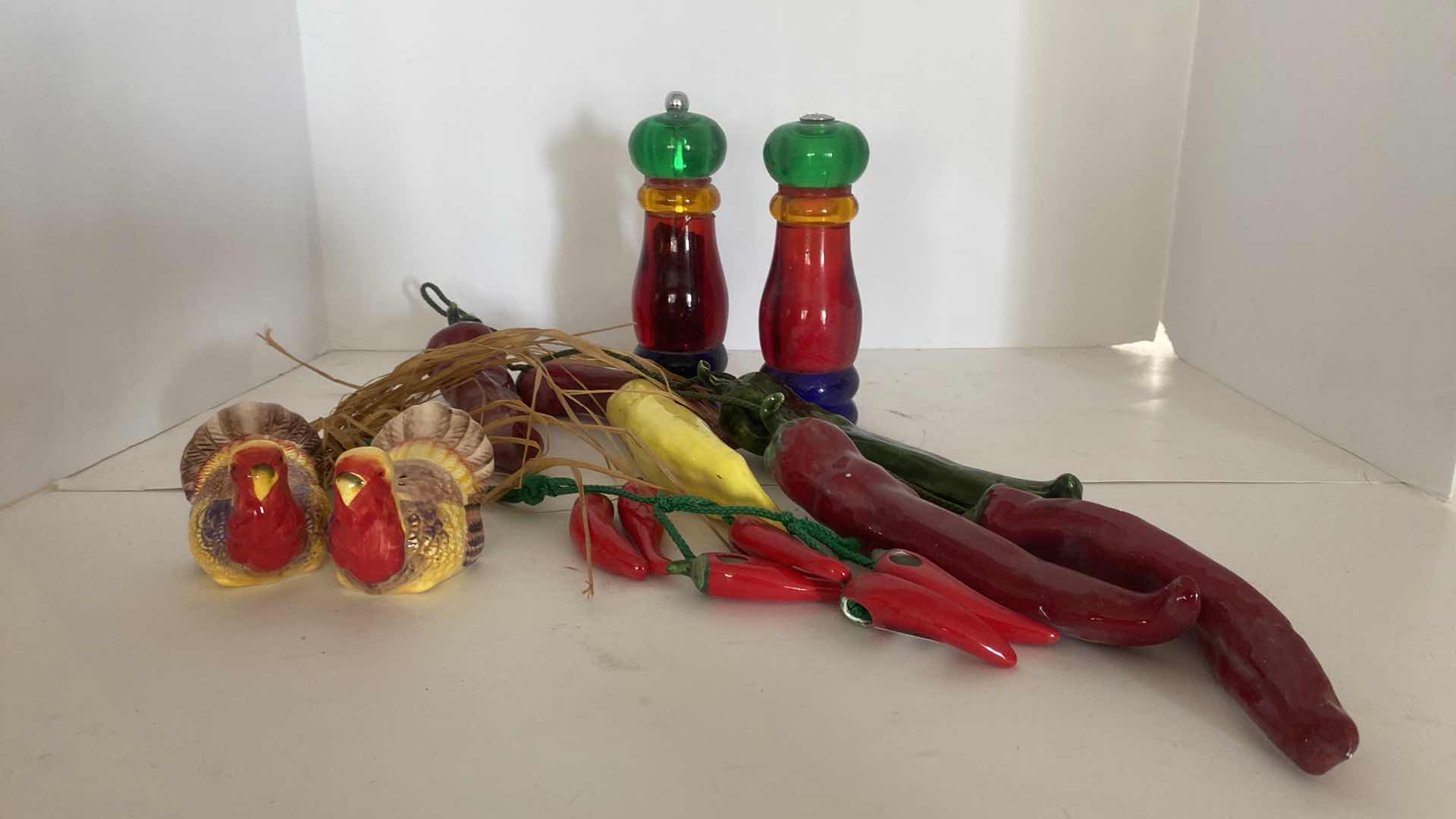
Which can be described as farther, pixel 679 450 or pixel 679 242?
pixel 679 242

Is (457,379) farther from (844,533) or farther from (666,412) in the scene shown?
(844,533)

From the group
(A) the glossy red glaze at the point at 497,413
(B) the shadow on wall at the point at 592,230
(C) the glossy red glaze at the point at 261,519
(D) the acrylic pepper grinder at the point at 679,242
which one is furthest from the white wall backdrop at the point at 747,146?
(C) the glossy red glaze at the point at 261,519

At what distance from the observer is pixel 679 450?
740 millimetres

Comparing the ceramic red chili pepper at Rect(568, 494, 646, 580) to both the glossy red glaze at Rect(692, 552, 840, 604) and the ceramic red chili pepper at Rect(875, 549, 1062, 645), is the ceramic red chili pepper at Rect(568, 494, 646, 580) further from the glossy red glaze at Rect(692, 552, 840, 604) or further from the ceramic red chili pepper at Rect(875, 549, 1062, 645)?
the ceramic red chili pepper at Rect(875, 549, 1062, 645)

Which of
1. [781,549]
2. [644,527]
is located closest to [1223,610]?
[781,549]

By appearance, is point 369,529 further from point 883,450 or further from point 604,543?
point 883,450

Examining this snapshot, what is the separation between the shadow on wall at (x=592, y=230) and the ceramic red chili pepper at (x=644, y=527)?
0.59 metres

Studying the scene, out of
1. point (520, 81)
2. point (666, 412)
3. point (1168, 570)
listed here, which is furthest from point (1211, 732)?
point (520, 81)

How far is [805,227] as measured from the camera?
0.90 metres

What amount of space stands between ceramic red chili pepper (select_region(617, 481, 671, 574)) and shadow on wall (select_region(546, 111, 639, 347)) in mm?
591

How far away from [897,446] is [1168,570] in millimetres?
249

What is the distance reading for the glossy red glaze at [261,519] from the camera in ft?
1.94

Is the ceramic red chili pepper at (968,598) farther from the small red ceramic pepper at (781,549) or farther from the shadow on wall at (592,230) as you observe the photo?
the shadow on wall at (592,230)

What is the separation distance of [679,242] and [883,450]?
1.07ft
